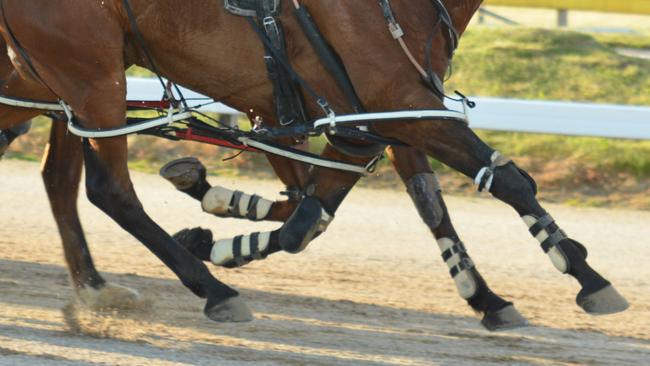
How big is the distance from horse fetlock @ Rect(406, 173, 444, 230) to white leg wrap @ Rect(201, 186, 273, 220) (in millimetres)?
804

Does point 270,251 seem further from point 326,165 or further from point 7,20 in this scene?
point 7,20

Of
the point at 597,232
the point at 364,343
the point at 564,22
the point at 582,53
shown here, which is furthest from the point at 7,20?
the point at 564,22

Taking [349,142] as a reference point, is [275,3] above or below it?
above

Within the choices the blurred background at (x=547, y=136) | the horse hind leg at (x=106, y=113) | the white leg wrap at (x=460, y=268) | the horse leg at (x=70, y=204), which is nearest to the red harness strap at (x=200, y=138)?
the horse hind leg at (x=106, y=113)

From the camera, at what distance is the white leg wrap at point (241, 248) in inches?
213

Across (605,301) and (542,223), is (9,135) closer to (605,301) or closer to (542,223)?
(542,223)

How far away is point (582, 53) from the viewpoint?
35.2 ft

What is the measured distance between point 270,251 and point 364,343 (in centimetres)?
55

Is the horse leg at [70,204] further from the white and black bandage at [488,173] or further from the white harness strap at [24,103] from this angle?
the white and black bandage at [488,173]

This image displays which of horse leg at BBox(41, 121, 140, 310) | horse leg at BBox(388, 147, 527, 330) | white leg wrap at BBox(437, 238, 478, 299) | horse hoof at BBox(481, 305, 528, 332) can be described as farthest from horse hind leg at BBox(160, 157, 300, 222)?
horse hoof at BBox(481, 305, 528, 332)

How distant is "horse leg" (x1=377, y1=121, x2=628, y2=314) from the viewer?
475 centimetres

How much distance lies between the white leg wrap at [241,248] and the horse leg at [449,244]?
A: 0.66 m

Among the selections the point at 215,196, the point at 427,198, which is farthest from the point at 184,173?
the point at 427,198

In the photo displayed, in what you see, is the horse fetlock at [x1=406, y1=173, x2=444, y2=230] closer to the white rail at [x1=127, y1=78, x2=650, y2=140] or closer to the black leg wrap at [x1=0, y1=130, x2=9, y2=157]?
the black leg wrap at [x1=0, y1=130, x2=9, y2=157]
